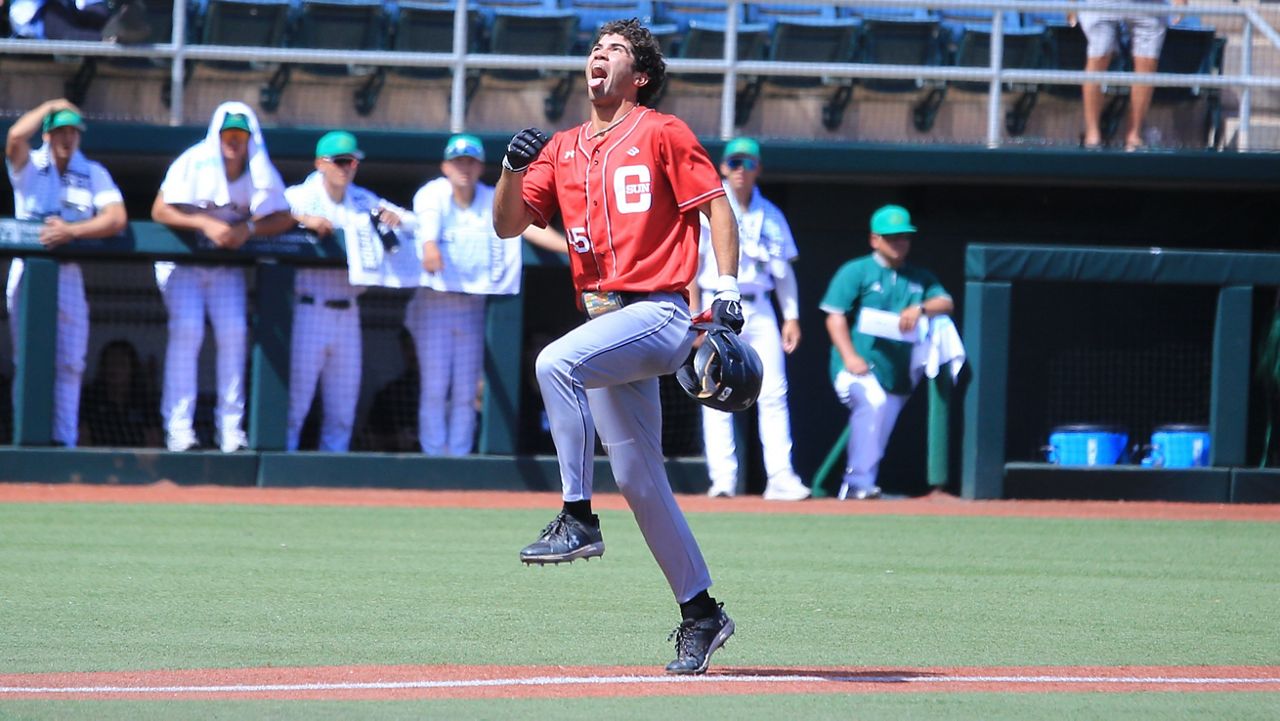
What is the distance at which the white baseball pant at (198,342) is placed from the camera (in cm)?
1035

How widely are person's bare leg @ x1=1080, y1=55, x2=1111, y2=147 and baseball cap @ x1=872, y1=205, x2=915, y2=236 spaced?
2.14 meters

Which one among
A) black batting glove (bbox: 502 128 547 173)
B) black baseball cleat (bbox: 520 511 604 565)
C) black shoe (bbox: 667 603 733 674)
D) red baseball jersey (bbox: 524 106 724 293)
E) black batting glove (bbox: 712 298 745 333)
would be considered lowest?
black shoe (bbox: 667 603 733 674)

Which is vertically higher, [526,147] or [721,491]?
[526,147]

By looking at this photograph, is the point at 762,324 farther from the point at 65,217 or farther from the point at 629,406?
the point at 629,406

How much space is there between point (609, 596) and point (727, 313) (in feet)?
6.75

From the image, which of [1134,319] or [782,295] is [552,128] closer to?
[782,295]

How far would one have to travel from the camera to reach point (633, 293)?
4.80m

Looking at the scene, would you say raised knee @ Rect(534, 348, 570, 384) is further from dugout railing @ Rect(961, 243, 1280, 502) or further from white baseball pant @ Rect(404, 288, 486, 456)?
dugout railing @ Rect(961, 243, 1280, 502)

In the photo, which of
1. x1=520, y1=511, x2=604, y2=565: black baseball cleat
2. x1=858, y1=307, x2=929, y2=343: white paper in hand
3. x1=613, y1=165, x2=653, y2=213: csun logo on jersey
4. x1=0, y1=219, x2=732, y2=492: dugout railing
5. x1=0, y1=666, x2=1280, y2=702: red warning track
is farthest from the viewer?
x1=858, y1=307, x2=929, y2=343: white paper in hand

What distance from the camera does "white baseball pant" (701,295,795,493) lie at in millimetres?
10594

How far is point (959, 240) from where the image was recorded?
502 inches

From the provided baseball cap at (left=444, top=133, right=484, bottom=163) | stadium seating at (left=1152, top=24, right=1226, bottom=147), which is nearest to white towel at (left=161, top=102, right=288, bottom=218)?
baseball cap at (left=444, top=133, right=484, bottom=163)

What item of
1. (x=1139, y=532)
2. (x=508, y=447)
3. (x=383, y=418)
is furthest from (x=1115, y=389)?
(x=383, y=418)

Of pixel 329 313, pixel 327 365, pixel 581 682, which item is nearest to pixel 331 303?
pixel 329 313
